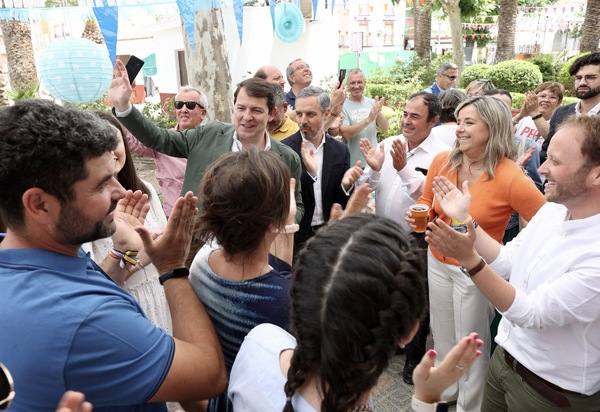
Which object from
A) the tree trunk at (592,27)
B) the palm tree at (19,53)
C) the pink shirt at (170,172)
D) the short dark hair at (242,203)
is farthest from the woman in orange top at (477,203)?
the palm tree at (19,53)

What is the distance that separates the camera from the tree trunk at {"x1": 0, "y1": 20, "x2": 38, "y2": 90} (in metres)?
A: 12.1

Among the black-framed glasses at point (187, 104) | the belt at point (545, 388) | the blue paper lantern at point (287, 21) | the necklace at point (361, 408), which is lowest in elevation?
the belt at point (545, 388)

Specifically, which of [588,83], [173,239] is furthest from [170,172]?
[588,83]

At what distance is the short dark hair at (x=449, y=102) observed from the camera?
12.3ft

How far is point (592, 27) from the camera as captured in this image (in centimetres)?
1226

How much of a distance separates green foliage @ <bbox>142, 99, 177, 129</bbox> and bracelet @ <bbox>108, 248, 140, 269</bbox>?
10576mm

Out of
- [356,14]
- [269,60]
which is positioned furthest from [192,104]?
[356,14]

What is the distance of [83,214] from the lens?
4.02ft

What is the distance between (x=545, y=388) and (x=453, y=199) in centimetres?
89

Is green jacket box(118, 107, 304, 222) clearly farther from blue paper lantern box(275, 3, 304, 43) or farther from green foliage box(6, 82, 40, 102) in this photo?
green foliage box(6, 82, 40, 102)

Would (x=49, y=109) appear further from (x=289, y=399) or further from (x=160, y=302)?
(x=160, y=302)

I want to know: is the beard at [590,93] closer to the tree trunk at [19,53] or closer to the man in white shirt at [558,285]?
the man in white shirt at [558,285]

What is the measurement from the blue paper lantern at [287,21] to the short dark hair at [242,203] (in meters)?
8.72

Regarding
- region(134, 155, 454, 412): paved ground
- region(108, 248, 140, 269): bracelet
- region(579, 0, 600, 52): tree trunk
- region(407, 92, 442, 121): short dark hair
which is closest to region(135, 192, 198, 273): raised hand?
region(108, 248, 140, 269): bracelet
